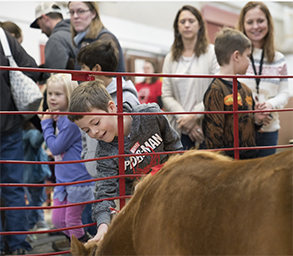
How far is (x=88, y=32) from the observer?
3189 mm

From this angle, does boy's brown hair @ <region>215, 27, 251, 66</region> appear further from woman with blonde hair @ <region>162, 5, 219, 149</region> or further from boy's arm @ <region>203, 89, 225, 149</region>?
boy's arm @ <region>203, 89, 225, 149</region>

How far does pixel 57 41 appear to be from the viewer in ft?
10.9

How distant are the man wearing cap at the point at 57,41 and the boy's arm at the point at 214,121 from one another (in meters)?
1.33

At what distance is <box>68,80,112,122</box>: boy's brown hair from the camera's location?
213 centimetres

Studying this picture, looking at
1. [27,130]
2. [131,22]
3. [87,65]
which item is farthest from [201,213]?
[131,22]

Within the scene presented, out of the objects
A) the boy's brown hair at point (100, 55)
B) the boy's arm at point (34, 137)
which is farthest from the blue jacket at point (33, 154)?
the boy's brown hair at point (100, 55)

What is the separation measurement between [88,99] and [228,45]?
1.29 meters

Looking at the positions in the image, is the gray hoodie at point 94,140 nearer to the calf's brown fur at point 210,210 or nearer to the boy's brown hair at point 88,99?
the boy's brown hair at point 88,99

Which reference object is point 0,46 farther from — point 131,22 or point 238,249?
point 131,22

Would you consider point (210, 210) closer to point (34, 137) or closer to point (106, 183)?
point (106, 183)

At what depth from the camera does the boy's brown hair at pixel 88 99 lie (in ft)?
7.00

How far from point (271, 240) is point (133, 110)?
147 cm

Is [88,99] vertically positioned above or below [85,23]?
below

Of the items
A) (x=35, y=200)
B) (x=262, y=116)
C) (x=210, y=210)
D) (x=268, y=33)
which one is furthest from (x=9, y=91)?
(x=210, y=210)
